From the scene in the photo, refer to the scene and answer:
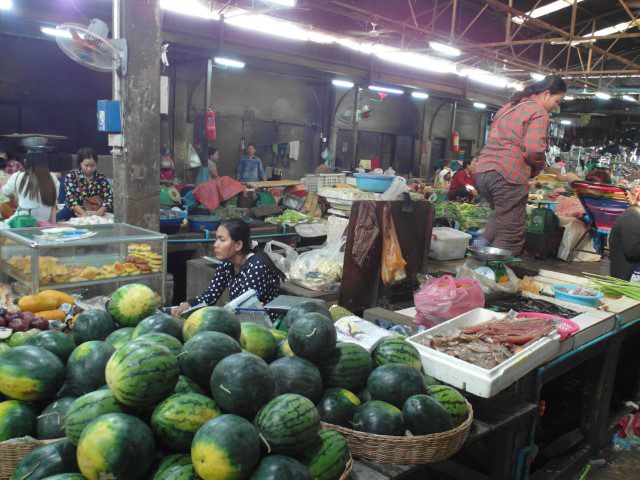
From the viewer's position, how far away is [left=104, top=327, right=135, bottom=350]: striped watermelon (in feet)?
6.19

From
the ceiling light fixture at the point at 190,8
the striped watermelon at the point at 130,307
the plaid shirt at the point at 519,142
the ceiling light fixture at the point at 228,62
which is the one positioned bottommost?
the striped watermelon at the point at 130,307

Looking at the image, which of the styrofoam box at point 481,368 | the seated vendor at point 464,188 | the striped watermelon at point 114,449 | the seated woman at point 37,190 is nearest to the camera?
the striped watermelon at point 114,449

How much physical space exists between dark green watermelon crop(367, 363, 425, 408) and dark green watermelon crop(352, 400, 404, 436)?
0.21ft

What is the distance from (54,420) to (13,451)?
14cm

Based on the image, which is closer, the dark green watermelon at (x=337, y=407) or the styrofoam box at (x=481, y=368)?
the dark green watermelon at (x=337, y=407)

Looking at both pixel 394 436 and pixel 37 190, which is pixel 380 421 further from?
pixel 37 190

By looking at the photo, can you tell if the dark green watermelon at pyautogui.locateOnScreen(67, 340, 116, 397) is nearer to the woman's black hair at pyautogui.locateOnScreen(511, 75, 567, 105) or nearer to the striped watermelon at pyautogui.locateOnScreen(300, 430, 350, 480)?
the striped watermelon at pyautogui.locateOnScreen(300, 430, 350, 480)

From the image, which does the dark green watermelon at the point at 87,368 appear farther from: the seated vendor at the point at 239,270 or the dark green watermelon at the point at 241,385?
the seated vendor at the point at 239,270

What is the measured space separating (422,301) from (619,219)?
288cm

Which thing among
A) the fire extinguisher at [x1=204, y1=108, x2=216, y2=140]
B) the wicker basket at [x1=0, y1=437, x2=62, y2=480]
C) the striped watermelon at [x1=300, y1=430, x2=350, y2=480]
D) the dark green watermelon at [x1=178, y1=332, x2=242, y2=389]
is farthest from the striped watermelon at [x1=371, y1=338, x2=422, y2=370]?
the fire extinguisher at [x1=204, y1=108, x2=216, y2=140]

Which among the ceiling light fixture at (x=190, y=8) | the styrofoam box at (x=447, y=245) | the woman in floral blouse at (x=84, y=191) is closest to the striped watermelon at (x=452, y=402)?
the styrofoam box at (x=447, y=245)

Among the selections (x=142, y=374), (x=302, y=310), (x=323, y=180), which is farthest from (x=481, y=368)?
(x=323, y=180)

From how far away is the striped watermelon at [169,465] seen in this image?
4.27 feet

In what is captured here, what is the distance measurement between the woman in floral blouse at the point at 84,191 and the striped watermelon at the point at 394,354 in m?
4.87
